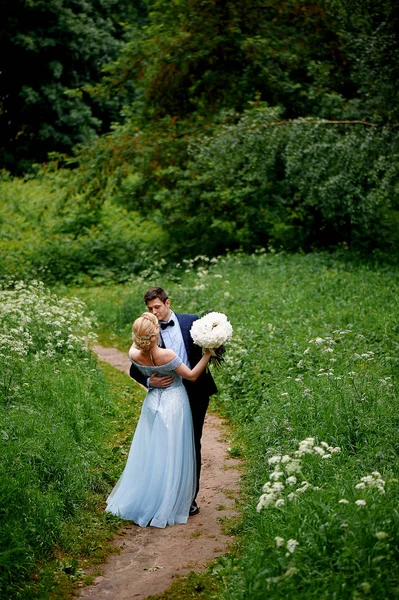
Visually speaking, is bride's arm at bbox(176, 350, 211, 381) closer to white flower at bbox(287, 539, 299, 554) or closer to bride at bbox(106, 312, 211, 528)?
bride at bbox(106, 312, 211, 528)

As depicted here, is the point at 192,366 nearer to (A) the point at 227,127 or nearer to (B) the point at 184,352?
(B) the point at 184,352

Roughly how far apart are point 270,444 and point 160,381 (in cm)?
134

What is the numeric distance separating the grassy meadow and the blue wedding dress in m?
0.35

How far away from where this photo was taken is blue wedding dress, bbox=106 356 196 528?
243 inches

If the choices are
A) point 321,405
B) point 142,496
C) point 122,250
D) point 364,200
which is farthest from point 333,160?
point 142,496

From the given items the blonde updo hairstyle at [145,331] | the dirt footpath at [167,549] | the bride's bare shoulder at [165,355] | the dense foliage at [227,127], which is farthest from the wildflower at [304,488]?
the dense foliage at [227,127]

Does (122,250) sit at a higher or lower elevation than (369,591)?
lower

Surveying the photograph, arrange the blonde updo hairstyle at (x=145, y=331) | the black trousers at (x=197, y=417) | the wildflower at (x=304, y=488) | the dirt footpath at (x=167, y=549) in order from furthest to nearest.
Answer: the black trousers at (x=197, y=417) < the blonde updo hairstyle at (x=145, y=331) < the dirt footpath at (x=167, y=549) < the wildflower at (x=304, y=488)

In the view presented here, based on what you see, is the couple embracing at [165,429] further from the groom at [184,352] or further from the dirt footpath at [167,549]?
the dirt footpath at [167,549]

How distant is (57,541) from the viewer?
18.7 ft

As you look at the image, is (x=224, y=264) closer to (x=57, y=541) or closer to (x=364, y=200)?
(x=364, y=200)

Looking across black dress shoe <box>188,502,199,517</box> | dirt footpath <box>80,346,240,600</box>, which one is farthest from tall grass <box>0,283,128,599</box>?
black dress shoe <box>188,502,199,517</box>

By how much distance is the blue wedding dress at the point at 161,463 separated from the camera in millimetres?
6180

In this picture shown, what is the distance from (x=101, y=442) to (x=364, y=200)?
864cm
